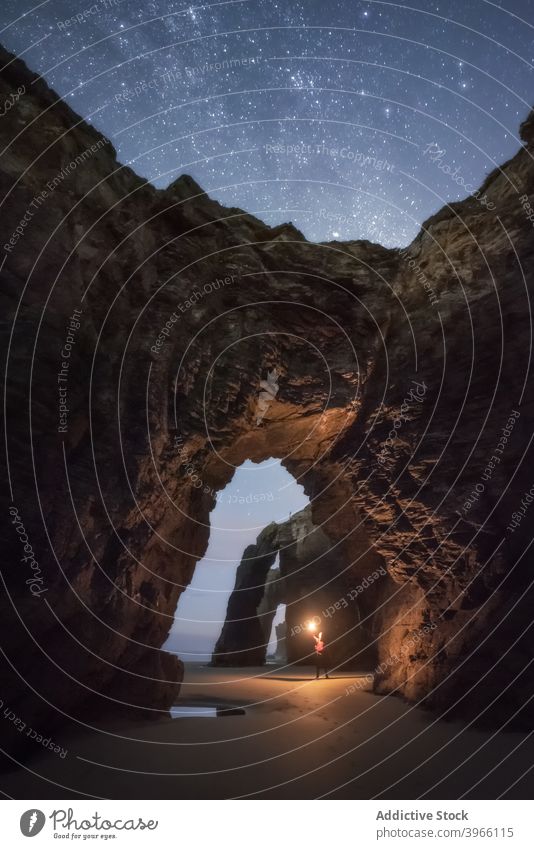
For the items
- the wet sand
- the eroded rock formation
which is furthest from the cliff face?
the eroded rock formation

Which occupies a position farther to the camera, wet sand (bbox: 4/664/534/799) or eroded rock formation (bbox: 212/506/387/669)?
eroded rock formation (bbox: 212/506/387/669)

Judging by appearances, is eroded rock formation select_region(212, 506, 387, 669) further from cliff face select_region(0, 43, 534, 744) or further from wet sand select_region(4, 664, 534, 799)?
wet sand select_region(4, 664, 534, 799)

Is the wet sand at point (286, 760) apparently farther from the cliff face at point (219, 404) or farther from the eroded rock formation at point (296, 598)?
the eroded rock formation at point (296, 598)

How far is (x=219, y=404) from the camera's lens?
13.4 m

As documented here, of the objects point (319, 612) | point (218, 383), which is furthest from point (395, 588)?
point (319, 612)

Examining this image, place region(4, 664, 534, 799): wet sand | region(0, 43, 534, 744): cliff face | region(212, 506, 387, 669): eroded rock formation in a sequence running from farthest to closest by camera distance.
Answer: region(212, 506, 387, 669): eroded rock formation → region(0, 43, 534, 744): cliff face → region(4, 664, 534, 799): wet sand

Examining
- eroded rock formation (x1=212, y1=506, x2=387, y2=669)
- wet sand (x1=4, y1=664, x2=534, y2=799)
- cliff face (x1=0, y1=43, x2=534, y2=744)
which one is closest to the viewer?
wet sand (x1=4, y1=664, x2=534, y2=799)

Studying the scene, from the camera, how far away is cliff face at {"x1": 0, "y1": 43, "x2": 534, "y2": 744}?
874 cm

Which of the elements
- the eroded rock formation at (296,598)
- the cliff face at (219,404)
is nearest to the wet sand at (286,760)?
the cliff face at (219,404)

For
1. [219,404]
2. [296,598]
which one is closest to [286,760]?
[219,404]

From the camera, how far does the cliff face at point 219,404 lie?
8.74m

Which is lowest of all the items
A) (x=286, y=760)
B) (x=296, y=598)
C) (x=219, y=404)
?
(x=286, y=760)

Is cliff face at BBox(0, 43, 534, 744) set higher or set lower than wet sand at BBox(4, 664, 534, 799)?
higher

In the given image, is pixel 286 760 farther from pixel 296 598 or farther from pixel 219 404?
pixel 296 598
